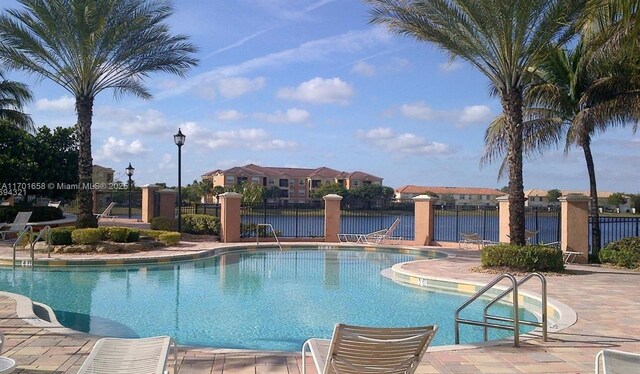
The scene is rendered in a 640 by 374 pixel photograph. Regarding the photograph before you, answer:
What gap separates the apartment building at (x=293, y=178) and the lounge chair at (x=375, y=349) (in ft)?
254

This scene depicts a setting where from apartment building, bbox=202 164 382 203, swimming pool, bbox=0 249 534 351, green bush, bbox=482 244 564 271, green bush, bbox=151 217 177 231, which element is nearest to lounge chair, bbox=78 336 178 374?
swimming pool, bbox=0 249 534 351

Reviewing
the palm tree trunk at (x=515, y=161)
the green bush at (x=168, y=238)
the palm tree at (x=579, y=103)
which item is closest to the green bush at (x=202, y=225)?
the green bush at (x=168, y=238)

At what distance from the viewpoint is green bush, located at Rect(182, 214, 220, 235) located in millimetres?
22062

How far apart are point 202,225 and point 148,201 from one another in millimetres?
5348

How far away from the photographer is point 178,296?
428 inches

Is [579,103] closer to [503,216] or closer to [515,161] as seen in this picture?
[503,216]

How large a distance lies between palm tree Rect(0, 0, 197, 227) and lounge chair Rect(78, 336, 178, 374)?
14.4 m

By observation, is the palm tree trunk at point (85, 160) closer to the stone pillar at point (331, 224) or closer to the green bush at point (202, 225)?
the green bush at point (202, 225)

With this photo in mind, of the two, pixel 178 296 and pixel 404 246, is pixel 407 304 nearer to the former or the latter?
pixel 178 296

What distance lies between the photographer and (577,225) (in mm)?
15820

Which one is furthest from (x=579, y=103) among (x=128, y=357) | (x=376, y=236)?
(x=128, y=357)

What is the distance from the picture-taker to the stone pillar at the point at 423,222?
20484mm

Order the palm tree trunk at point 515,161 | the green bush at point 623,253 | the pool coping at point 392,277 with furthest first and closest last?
the green bush at point 623,253
the palm tree trunk at point 515,161
the pool coping at point 392,277

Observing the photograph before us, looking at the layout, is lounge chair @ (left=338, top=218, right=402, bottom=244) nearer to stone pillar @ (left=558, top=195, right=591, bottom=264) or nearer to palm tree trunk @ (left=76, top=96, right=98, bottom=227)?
stone pillar @ (left=558, top=195, right=591, bottom=264)
